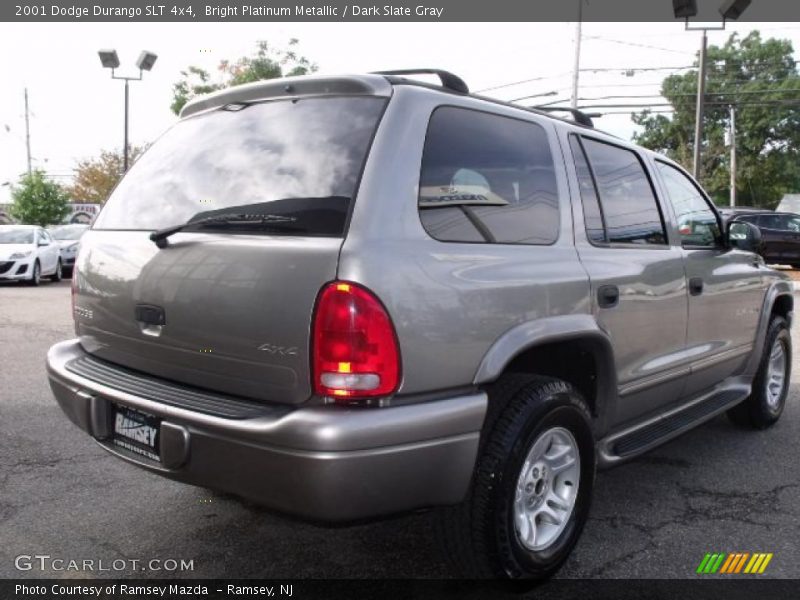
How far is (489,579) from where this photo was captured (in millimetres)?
2549

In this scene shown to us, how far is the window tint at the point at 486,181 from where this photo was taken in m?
2.44

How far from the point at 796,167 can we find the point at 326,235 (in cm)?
5660

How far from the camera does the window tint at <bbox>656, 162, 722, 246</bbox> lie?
388 cm

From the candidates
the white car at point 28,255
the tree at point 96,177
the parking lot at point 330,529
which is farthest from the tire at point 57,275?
the tree at point 96,177

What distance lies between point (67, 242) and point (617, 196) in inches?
654

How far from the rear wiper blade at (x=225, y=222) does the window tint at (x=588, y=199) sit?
1.40 meters

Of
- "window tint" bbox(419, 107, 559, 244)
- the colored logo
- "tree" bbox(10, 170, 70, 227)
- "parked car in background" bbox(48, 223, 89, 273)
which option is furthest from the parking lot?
"tree" bbox(10, 170, 70, 227)

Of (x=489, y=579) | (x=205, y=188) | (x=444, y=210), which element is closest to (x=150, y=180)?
(x=205, y=188)

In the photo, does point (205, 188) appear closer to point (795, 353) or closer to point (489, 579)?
point (489, 579)

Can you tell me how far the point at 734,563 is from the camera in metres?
2.90

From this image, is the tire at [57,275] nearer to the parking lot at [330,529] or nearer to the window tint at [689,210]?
the parking lot at [330,529]

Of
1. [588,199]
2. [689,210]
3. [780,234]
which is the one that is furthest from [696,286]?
[780,234]

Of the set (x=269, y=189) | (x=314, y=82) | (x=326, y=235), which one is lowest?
(x=326, y=235)
